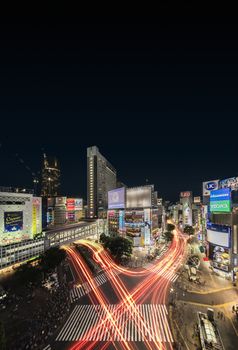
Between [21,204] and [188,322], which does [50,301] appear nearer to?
[188,322]

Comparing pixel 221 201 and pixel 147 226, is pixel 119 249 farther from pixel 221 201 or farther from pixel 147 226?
pixel 221 201

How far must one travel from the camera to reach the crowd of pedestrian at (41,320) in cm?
1785

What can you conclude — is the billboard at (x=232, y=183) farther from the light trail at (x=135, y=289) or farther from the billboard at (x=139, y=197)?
the billboard at (x=139, y=197)

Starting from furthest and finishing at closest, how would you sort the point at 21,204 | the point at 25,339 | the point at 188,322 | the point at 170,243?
the point at 170,243
the point at 21,204
the point at 188,322
the point at 25,339

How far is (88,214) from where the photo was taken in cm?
12119

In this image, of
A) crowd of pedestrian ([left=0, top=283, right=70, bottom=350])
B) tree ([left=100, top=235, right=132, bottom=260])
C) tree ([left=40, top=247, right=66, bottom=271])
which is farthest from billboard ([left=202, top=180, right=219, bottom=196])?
crowd of pedestrian ([left=0, top=283, right=70, bottom=350])

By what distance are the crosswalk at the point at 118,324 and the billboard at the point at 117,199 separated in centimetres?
4343

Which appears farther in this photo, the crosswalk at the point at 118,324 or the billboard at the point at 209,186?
the billboard at the point at 209,186

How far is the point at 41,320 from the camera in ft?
69.4

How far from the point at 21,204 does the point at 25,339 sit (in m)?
30.6

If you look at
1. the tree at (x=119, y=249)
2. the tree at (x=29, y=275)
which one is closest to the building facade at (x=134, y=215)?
the tree at (x=119, y=249)

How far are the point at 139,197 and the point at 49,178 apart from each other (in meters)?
118

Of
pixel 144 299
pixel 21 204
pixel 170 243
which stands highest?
pixel 21 204

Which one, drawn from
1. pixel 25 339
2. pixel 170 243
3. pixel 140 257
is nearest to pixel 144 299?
pixel 25 339
